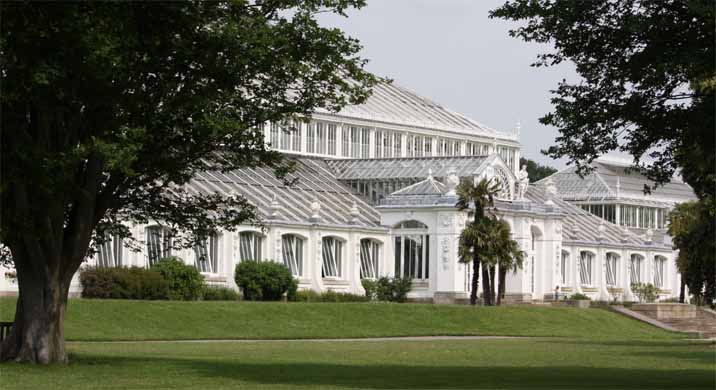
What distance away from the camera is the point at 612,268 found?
329ft

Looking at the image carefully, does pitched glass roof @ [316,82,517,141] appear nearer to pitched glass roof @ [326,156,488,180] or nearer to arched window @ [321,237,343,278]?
pitched glass roof @ [326,156,488,180]

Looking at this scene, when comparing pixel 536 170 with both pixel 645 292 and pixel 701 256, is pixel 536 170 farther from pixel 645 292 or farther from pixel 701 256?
pixel 701 256

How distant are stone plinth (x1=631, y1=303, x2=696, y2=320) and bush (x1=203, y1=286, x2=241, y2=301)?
2370cm

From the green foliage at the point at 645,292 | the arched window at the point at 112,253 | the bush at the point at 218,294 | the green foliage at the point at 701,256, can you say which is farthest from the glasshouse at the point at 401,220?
the green foliage at the point at 701,256

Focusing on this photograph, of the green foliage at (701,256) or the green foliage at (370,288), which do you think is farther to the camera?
the green foliage at (370,288)

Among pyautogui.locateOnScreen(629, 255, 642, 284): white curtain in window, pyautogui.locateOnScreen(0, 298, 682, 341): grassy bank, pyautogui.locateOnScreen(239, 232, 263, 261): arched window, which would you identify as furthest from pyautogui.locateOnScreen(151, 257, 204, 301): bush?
pyautogui.locateOnScreen(629, 255, 642, 284): white curtain in window

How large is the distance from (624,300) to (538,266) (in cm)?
1199

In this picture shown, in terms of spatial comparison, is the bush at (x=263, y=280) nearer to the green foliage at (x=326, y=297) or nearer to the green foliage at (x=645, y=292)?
the green foliage at (x=326, y=297)

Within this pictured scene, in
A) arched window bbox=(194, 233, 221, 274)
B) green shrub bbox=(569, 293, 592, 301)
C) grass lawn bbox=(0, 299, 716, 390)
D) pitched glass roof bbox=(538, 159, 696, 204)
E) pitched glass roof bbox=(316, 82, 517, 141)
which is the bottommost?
green shrub bbox=(569, 293, 592, 301)

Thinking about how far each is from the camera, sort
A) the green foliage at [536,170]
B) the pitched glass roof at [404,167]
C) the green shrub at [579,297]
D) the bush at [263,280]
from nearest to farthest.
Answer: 1. the bush at [263,280]
2. the pitched glass roof at [404,167]
3. the green shrub at [579,297]
4. the green foliage at [536,170]

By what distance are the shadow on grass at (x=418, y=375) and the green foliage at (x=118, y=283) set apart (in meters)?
25.8

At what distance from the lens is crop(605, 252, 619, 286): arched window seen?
9983cm

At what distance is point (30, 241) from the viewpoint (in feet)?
108

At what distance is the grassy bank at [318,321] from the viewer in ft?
175
